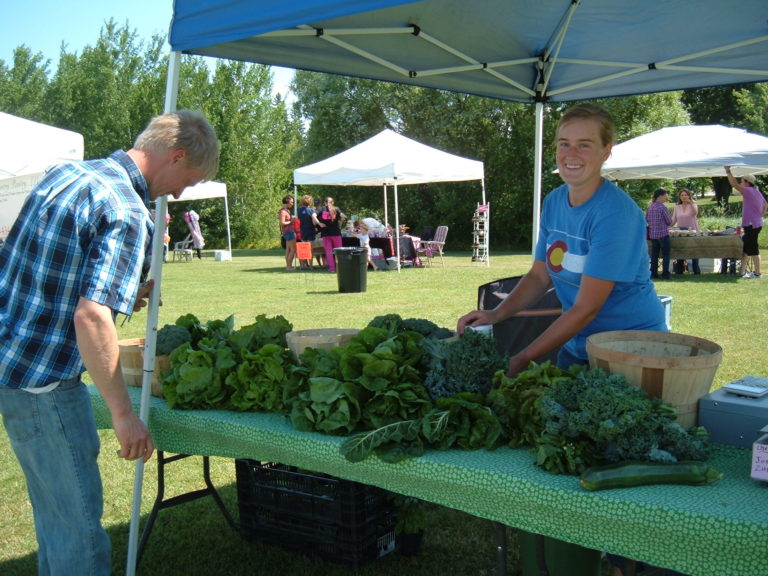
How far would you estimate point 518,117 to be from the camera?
2620 centimetres

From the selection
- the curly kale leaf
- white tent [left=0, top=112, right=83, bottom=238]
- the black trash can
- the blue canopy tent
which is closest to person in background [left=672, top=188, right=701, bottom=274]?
the black trash can

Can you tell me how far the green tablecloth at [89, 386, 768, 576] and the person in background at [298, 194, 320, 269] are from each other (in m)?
14.5

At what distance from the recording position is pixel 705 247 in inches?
528

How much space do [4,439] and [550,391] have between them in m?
4.57

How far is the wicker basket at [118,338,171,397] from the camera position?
9.32 ft

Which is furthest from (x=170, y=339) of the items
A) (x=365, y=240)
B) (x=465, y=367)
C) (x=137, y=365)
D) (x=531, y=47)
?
(x=365, y=240)

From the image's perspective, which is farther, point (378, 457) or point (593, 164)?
point (593, 164)

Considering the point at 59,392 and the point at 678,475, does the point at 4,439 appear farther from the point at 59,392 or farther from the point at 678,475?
the point at 678,475

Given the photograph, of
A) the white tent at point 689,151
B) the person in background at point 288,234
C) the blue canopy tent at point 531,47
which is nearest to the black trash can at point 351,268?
the white tent at point 689,151

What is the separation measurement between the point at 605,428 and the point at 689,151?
11.8 m

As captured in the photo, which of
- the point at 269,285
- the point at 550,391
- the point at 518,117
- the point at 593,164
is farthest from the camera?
the point at 518,117

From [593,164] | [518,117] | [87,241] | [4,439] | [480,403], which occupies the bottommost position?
[4,439]

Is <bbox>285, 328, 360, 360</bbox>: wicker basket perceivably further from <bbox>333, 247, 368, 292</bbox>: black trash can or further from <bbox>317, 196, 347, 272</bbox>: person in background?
<bbox>317, 196, 347, 272</bbox>: person in background

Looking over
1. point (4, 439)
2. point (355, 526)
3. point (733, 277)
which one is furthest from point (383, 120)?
point (355, 526)
